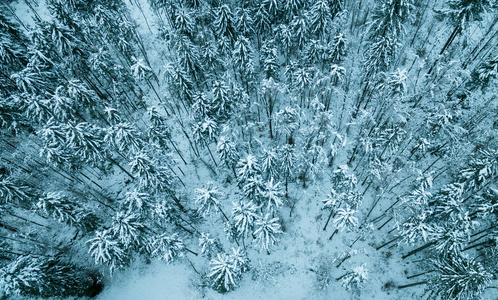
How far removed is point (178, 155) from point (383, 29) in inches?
939

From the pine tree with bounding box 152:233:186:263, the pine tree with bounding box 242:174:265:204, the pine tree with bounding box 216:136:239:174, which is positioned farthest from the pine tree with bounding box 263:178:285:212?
the pine tree with bounding box 152:233:186:263

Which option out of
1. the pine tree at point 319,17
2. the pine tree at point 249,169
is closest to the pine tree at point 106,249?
the pine tree at point 249,169

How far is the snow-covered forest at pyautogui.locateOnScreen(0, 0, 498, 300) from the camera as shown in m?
18.9

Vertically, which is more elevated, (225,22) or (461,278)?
(225,22)

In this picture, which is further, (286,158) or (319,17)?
(319,17)

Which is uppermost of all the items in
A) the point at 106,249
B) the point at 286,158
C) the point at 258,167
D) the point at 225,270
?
the point at 258,167

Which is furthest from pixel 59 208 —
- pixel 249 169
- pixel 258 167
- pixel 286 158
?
pixel 286 158

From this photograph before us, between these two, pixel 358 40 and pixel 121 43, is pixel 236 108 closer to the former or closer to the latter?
pixel 121 43

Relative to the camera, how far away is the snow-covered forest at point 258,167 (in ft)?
62.1

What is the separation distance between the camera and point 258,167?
63.2 feet

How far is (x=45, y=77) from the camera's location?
2559 centimetres

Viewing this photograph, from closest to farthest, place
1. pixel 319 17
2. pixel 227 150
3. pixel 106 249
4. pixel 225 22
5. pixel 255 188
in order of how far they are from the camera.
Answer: pixel 106 249
pixel 255 188
pixel 227 150
pixel 319 17
pixel 225 22

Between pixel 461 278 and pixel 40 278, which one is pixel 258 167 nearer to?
pixel 461 278

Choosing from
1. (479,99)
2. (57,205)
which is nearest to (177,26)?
(57,205)
